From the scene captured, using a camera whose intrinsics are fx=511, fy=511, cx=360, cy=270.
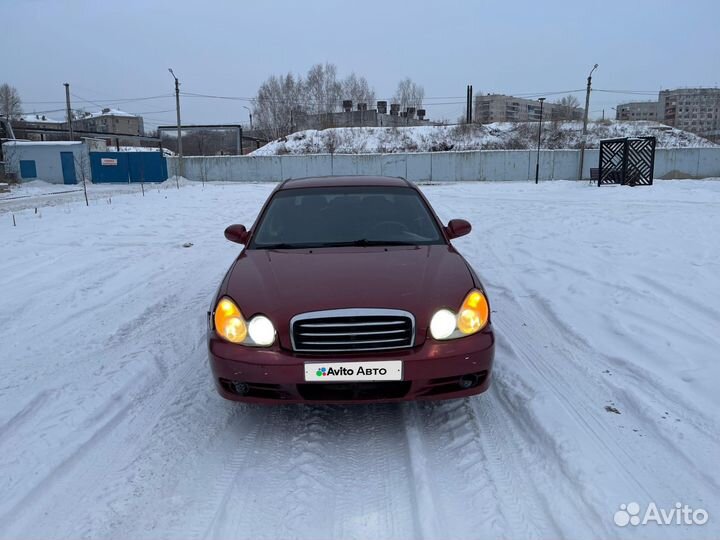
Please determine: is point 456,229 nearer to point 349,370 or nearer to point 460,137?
point 349,370

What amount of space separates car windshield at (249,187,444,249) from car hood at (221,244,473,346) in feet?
0.74

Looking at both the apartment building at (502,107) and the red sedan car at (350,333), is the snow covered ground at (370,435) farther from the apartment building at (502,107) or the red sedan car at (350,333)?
the apartment building at (502,107)

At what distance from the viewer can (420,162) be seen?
1625 inches

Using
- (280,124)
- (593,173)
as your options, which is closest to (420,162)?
(593,173)

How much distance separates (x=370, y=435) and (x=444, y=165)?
40.0m

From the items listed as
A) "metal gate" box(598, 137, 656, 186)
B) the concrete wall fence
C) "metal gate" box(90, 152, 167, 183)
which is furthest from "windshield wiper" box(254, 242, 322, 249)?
"metal gate" box(90, 152, 167, 183)

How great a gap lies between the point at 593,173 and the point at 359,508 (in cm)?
3180

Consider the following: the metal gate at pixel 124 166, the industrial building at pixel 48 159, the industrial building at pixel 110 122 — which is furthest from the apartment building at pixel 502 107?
the industrial building at pixel 48 159

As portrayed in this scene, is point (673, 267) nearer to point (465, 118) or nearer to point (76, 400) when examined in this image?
point (76, 400)

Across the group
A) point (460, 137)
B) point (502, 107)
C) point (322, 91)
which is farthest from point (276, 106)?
point (502, 107)

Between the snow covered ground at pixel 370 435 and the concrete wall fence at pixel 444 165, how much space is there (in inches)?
1295

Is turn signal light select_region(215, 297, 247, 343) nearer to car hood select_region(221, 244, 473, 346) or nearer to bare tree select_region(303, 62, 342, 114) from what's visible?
car hood select_region(221, 244, 473, 346)

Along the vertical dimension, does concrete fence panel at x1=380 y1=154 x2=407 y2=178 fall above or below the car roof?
below

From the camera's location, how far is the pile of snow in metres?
56.6
